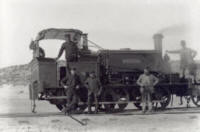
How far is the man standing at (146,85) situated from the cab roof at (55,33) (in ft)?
10.1

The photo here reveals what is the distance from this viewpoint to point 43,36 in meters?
15.5

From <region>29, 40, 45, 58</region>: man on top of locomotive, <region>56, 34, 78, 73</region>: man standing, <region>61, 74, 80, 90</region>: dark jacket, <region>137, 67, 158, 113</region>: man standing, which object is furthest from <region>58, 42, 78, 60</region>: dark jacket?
<region>137, 67, 158, 113</region>: man standing

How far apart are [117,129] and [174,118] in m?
2.84

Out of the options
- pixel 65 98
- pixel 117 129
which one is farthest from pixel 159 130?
pixel 65 98

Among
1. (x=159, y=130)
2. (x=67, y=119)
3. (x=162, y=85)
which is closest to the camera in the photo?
(x=159, y=130)

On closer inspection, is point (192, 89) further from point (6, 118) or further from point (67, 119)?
point (6, 118)

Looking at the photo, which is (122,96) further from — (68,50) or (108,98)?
(68,50)

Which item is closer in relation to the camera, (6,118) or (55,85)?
(6,118)

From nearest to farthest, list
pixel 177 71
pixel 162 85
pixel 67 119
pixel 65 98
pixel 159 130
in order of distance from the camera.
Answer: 1. pixel 159 130
2. pixel 67 119
3. pixel 65 98
4. pixel 162 85
5. pixel 177 71

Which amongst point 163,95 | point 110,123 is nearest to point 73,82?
point 110,123

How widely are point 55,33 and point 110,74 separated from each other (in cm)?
265

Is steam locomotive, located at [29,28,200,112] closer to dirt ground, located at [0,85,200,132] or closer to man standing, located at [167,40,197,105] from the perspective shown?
man standing, located at [167,40,197,105]

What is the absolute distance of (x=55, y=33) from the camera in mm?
15789

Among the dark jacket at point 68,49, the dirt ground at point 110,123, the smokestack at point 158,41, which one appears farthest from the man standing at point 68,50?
the smokestack at point 158,41
